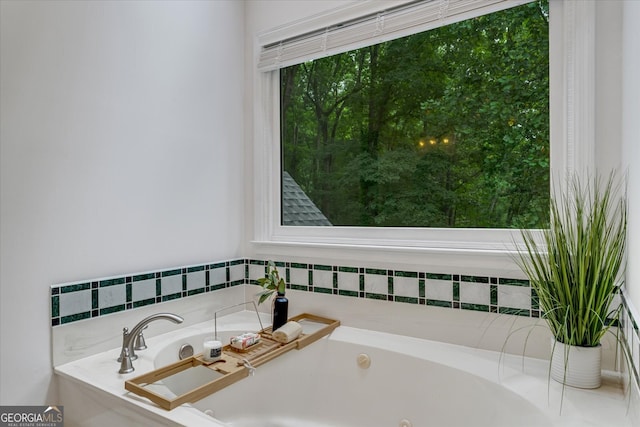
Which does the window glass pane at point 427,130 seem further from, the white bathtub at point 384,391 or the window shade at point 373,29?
the white bathtub at point 384,391

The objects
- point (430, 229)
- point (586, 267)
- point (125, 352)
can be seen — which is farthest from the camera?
point (430, 229)

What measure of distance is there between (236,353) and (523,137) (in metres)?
1.44

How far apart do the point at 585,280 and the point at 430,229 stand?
68 cm

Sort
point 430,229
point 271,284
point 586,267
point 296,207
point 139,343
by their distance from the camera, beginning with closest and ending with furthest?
point 586,267
point 139,343
point 430,229
point 271,284
point 296,207

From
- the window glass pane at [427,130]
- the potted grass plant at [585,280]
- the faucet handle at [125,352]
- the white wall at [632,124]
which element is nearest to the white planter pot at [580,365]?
the potted grass plant at [585,280]

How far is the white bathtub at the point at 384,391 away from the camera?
1.20m

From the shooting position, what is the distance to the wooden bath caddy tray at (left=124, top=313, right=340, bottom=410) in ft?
3.96

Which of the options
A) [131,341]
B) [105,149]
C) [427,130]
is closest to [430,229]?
[427,130]

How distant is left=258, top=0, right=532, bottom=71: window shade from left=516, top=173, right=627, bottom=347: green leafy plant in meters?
0.81

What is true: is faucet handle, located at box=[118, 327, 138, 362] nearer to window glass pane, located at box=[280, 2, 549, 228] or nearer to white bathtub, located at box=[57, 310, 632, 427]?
Answer: white bathtub, located at box=[57, 310, 632, 427]

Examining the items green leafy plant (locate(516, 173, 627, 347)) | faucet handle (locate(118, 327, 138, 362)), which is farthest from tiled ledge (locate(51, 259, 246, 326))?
green leafy plant (locate(516, 173, 627, 347))

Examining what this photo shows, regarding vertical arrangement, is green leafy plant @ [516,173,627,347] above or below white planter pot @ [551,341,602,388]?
above

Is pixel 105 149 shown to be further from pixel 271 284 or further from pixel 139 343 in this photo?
pixel 271 284

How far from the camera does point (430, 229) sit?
1814 mm
